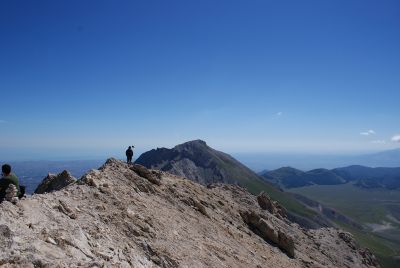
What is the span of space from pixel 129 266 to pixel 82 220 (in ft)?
14.3

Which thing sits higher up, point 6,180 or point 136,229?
point 6,180

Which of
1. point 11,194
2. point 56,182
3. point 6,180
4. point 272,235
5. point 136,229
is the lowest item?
point 272,235

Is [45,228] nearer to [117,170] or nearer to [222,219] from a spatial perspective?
[117,170]

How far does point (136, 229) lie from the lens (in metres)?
25.4

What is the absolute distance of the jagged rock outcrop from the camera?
3466 centimetres

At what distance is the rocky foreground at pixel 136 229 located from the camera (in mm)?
16688

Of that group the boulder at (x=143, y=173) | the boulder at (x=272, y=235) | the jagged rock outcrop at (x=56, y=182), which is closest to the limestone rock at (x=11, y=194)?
the jagged rock outcrop at (x=56, y=182)

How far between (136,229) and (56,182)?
46.2 feet

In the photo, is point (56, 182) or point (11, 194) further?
point (56, 182)

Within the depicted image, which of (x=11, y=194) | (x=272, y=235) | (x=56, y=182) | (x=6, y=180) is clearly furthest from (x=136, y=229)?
(x=272, y=235)

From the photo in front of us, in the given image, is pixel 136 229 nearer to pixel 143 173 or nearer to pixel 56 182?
pixel 56 182

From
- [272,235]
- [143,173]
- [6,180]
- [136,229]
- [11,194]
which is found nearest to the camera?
[11,194]

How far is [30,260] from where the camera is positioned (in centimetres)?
1430

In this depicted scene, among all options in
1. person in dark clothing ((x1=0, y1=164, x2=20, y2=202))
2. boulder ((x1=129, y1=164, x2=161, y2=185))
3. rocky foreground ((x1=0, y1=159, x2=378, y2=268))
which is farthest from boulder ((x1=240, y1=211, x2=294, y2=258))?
person in dark clothing ((x1=0, y1=164, x2=20, y2=202))
